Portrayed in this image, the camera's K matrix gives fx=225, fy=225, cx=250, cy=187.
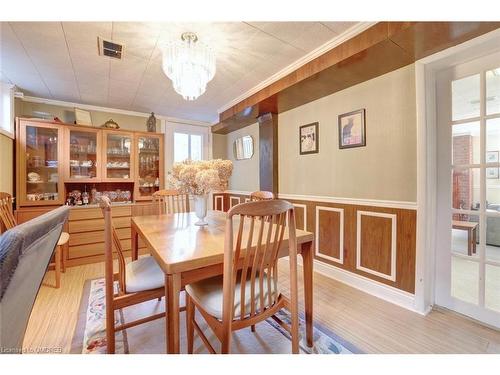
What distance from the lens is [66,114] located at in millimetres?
3086

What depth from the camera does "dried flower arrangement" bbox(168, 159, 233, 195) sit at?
1.51 m

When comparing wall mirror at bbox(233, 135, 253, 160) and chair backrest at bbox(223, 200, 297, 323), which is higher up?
wall mirror at bbox(233, 135, 253, 160)

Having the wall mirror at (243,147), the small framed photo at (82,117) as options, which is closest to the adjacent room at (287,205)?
the small framed photo at (82,117)

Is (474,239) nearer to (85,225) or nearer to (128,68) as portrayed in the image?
(128,68)

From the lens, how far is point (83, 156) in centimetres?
303

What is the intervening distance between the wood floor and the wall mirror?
2.26 meters

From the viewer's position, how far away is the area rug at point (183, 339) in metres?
1.35

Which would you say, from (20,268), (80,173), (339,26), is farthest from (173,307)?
(80,173)

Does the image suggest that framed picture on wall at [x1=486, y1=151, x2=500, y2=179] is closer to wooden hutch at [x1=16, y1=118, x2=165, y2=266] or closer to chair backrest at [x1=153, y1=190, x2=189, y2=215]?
chair backrest at [x1=153, y1=190, x2=189, y2=215]

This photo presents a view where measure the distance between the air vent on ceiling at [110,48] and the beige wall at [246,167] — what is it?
1.96 m

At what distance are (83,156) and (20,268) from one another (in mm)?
3124

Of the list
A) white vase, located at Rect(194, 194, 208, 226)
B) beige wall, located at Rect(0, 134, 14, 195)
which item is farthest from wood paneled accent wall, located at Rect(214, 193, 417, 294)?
beige wall, located at Rect(0, 134, 14, 195)

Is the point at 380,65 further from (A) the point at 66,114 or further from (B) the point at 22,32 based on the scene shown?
(A) the point at 66,114

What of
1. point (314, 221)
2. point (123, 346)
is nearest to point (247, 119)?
point (314, 221)
